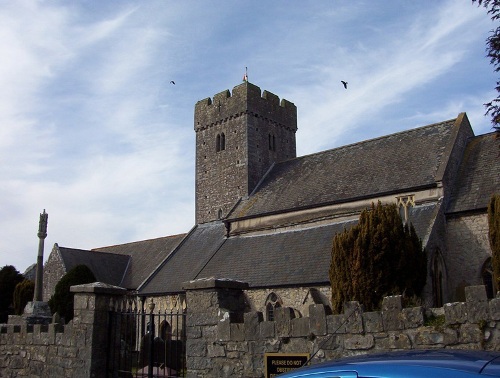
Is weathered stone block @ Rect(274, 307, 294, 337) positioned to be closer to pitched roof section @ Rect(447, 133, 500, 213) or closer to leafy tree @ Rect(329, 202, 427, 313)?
leafy tree @ Rect(329, 202, 427, 313)

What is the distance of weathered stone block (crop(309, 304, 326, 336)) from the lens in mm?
7122

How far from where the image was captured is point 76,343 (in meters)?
9.77

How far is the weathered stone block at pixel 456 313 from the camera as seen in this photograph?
612cm

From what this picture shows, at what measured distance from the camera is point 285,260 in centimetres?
2259

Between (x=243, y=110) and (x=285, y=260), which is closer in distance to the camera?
(x=285, y=260)

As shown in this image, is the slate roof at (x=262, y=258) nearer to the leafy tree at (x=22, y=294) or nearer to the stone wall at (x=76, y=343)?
the leafy tree at (x=22, y=294)

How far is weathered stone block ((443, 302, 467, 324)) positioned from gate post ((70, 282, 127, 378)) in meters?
5.96

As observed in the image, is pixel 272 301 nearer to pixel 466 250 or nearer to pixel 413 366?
pixel 466 250

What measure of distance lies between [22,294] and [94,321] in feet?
87.3

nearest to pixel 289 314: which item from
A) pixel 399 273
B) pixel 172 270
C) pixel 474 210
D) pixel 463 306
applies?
pixel 463 306

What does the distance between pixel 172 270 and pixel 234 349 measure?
21434 mm

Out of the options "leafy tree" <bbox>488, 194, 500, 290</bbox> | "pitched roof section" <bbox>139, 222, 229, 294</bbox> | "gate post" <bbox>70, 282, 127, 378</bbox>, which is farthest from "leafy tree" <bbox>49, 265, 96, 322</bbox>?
"leafy tree" <bbox>488, 194, 500, 290</bbox>

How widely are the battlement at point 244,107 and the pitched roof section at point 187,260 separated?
23.4 feet

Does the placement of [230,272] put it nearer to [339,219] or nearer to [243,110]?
[339,219]
